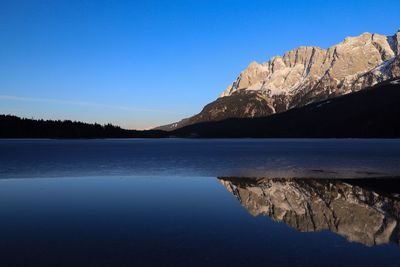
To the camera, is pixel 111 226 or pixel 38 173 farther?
pixel 38 173

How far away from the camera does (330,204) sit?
28.0 m

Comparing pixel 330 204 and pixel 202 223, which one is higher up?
pixel 330 204

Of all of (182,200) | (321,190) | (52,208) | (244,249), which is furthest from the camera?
(321,190)

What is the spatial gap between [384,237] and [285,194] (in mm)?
12929

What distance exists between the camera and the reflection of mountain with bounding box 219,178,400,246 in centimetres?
2128

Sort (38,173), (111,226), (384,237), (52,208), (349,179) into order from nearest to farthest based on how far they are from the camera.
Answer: (384,237) → (111,226) → (52,208) → (349,179) → (38,173)

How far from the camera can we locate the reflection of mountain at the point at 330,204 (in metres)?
21.3

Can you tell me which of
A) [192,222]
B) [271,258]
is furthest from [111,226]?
[271,258]

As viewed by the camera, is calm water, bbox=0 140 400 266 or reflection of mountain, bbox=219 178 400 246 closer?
calm water, bbox=0 140 400 266

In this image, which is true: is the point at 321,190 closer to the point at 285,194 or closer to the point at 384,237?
the point at 285,194

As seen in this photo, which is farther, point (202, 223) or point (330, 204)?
point (330, 204)

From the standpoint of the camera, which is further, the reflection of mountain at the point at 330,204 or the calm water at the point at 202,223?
the reflection of mountain at the point at 330,204

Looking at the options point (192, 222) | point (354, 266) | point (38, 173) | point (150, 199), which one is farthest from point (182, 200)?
point (38, 173)

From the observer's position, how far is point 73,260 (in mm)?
15531
